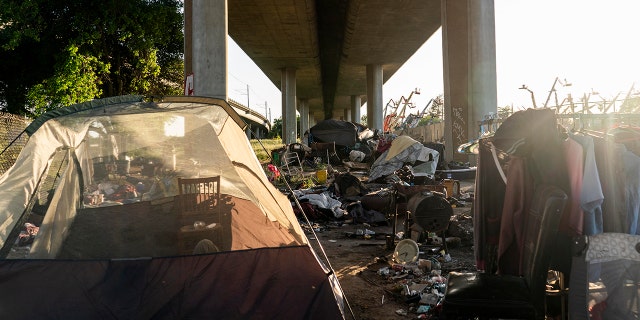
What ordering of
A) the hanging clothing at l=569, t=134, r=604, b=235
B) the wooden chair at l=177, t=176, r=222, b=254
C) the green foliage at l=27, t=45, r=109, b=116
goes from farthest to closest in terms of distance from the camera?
1. the green foliage at l=27, t=45, r=109, b=116
2. the wooden chair at l=177, t=176, r=222, b=254
3. the hanging clothing at l=569, t=134, r=604, b=235

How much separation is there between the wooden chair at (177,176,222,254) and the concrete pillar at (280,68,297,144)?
112 ft

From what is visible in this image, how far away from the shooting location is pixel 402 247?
697 centimetres

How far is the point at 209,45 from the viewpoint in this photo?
15.3m

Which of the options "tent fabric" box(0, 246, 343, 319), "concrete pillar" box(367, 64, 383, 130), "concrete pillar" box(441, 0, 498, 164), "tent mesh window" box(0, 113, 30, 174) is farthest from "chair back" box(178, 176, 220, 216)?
"concrete pillar" box(367, 64, 383, 130)

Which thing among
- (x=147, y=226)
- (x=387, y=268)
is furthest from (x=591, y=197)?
(x=147, y=226)

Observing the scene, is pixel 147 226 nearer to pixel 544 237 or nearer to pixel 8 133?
pixel 544 237

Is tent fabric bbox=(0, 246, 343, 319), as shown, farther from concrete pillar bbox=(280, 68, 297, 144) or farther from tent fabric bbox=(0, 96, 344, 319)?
concrete pillar bbox=(280, 68, 297, 144)

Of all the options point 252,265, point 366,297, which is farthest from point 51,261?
point 366,297

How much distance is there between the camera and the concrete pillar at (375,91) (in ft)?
132

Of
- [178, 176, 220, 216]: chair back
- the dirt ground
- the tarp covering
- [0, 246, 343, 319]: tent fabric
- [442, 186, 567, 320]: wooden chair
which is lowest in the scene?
the dirt ground

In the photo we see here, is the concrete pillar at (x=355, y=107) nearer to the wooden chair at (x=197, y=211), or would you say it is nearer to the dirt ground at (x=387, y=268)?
the dirt ground at (x=387, y=268)

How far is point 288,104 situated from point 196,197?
37130 mm

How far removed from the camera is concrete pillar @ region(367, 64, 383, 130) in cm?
4012

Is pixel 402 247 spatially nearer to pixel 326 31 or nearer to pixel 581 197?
pixel 581 197
